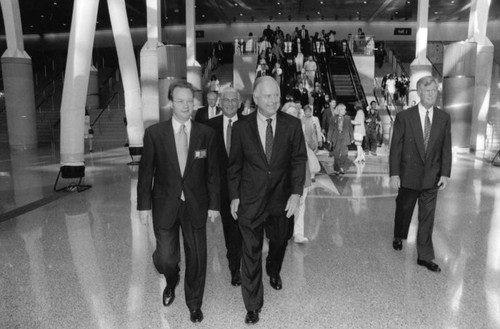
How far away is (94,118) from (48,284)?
19.3m

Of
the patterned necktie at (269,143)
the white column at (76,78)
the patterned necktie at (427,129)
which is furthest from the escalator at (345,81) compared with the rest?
the patterned necktie at (269,143)

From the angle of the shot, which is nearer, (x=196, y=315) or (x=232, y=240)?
(x=196, y=315)

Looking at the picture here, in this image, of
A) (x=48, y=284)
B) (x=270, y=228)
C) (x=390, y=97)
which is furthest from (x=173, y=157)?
(x=390, y=97)

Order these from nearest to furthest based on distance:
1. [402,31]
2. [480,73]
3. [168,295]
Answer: [168,295]
[480,73]
[402,31]

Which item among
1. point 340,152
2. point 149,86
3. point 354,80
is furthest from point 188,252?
point 354,80

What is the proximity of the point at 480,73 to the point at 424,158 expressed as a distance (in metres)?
13.0

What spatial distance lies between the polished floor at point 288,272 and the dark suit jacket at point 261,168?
86 centimetres

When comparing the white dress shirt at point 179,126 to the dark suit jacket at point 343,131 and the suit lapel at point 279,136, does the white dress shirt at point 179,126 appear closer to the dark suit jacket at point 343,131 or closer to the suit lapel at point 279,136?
the suit lapel at point 279,136

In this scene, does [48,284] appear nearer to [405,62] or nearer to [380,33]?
[405,62]

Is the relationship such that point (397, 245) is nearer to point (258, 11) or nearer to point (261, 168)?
point (261, 168)

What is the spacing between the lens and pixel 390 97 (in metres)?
19.1

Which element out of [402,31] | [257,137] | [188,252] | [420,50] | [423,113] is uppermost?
[402,31]

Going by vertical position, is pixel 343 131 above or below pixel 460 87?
below

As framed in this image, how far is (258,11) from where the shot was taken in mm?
31906
